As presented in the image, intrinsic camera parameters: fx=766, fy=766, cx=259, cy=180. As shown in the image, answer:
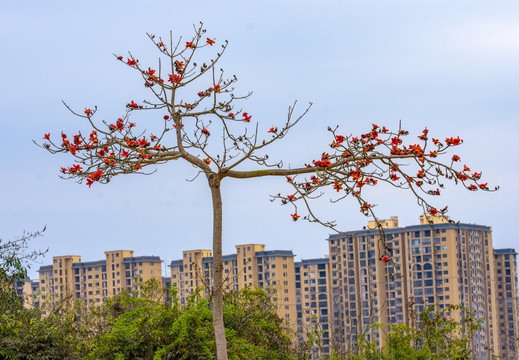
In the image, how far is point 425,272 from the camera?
138ft

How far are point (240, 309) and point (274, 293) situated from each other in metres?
0.75

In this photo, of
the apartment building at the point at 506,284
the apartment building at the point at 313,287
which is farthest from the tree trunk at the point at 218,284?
the apartment building at the point at 506,284

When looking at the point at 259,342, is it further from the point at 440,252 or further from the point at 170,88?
the point at 440,252

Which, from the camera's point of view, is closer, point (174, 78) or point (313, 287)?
point (174, 78)

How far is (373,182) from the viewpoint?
521cm

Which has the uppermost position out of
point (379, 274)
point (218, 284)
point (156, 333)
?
point (218, 284)

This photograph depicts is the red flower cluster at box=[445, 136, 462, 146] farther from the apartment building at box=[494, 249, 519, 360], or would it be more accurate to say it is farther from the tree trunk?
the apartment building at box=[494, 249, 519, 360]

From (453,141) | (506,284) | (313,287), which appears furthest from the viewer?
(313,287)

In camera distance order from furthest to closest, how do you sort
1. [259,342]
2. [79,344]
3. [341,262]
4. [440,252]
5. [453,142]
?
[341,262], [440,252], [79,344], [259,342], [453,142]

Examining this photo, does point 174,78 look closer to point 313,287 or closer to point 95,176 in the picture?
point 95,176

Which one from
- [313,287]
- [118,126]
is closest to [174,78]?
[118,126]

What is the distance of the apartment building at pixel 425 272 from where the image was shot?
41.3m

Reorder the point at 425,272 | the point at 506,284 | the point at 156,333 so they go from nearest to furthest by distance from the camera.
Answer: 1. the point at 156,333
2. the point at 425,272
3. the point at 506,284

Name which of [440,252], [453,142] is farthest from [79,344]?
[440,252]
